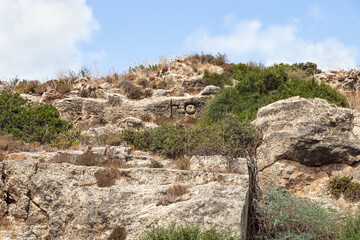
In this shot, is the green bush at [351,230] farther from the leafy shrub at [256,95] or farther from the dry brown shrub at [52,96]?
the dry brown shrub at [52,96]

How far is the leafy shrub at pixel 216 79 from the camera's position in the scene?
23.3 meters

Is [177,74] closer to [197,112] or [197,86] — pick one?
[197,86]

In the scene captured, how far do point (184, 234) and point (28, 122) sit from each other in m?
11.9

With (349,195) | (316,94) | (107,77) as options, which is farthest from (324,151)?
(107,77)

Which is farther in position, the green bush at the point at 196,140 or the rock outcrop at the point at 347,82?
the rock outcrop at the point at 347,82

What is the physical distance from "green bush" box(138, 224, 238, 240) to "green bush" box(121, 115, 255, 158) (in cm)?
446

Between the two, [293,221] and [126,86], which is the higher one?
[126,86]

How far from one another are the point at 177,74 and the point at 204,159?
14.8 m

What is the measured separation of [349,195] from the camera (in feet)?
36.1

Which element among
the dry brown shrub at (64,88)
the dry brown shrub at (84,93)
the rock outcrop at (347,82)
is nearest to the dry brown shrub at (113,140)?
the dry brown shrub at (84,93)

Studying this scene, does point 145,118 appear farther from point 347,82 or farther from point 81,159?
point 347,82

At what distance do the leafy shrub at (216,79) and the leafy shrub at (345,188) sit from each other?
12.5 metres

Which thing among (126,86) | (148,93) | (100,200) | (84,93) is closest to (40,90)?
(84,93)

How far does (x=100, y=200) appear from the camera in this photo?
27.8 feet
